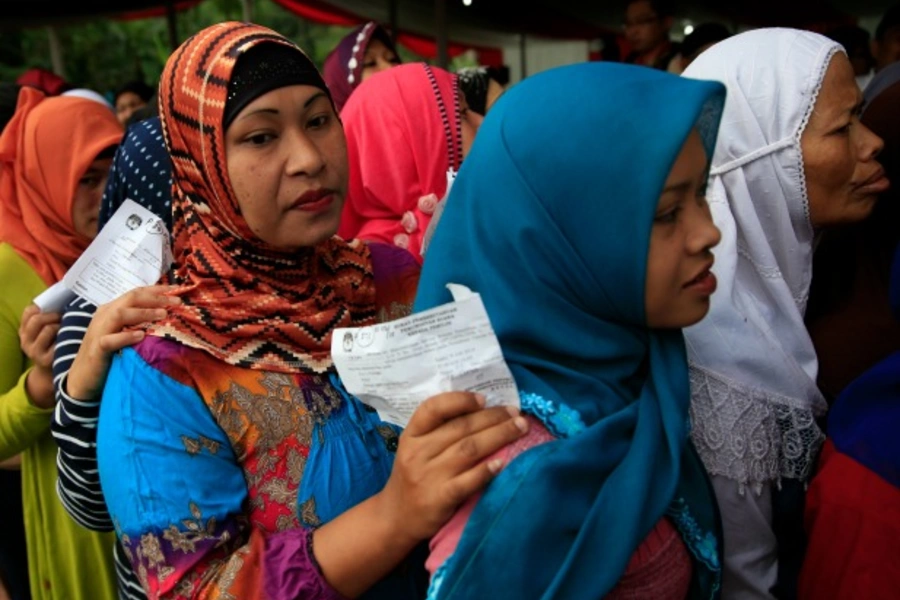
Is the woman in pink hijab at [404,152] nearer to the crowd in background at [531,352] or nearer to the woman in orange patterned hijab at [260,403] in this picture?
the crowd in background at [531,352]

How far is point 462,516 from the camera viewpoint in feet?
3.82

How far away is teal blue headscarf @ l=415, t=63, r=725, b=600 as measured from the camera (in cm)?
113

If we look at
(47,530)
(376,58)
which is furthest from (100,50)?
(47,530)

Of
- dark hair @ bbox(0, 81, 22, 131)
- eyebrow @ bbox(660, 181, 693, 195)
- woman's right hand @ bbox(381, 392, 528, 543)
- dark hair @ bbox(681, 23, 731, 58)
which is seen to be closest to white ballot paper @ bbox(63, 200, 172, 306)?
woman's right hand @ bbox(381, 392, 528, 543)

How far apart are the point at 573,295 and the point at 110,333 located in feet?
2.42

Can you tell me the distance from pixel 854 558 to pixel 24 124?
8.02 ft

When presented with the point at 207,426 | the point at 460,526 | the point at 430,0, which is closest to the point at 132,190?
the point at 207,426

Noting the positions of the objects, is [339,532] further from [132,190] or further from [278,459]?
[132,190]

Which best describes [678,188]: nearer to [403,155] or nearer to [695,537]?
[695,537]

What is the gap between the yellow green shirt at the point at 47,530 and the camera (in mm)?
2186

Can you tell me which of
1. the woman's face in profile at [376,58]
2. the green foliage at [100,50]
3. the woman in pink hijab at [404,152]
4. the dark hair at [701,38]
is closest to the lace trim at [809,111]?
the woman in pink hijab at [404,152]

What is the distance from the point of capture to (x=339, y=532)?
4.12ft

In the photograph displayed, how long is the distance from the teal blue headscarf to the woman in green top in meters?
1.20

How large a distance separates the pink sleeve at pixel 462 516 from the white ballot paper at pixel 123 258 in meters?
0.76
